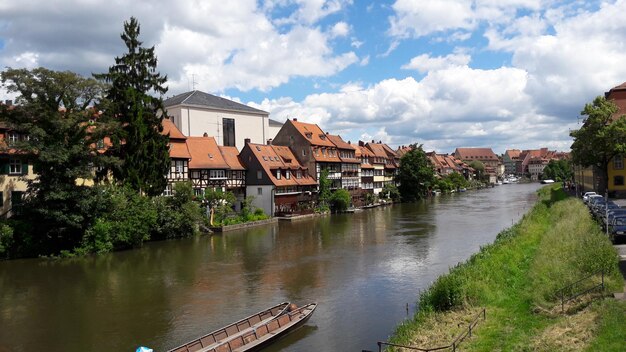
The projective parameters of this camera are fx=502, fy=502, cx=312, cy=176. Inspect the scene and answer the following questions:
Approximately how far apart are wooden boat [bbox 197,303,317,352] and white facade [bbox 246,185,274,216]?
116 feet

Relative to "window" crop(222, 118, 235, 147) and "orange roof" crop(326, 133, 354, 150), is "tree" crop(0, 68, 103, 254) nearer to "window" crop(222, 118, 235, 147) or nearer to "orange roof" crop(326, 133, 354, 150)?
"window" crop(222, 118, 235, 147)

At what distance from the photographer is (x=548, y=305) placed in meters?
14.5

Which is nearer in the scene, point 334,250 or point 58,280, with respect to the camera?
point 58,280

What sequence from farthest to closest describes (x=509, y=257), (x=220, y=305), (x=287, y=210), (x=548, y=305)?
(x=287, y=210) < (x=509, y=257) < (x=220, y=305) < (x=548, y=305)

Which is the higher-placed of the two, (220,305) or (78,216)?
(78,216)

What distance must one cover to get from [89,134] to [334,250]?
57.5 feet

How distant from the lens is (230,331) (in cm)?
1542

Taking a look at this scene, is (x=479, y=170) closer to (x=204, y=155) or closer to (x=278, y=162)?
(x=278, y=162)

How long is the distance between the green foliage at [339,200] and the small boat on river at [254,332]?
4214cm

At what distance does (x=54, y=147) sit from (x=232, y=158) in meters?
24.6

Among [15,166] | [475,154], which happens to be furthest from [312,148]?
[475,154]

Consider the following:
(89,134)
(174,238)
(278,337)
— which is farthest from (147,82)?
(278,337)

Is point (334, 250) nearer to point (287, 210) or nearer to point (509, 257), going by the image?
point (509, 257)

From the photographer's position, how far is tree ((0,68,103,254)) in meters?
30.1
